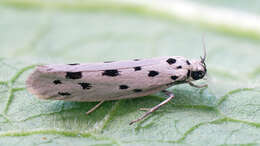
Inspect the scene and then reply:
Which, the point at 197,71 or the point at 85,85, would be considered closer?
the point at 85,85

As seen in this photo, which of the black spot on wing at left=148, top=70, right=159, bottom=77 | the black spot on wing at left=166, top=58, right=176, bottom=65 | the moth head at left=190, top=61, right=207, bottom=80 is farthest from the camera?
the moth head at left=190, top=61, right=207, bottom=80

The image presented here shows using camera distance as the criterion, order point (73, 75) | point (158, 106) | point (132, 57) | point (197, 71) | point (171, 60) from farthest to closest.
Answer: point (132, 57), point (197, 71), point (171, 60), point (158, 106), point (73, 75)

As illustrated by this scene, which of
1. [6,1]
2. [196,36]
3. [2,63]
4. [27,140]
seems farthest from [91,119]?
[6,1]

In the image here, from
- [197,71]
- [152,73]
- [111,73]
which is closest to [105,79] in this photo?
[111,73]

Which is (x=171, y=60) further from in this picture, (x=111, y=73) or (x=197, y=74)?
(x=111, y=73)

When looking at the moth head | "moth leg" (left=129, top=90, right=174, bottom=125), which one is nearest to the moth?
"moth leg" (left=129, top=90, right=174, bottom=125)

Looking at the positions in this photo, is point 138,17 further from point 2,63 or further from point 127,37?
point 2,63

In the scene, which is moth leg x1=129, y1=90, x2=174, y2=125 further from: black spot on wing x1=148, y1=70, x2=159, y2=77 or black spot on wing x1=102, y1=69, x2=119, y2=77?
black spot on wing x1=102, y1=69, x2=119, y2=77
